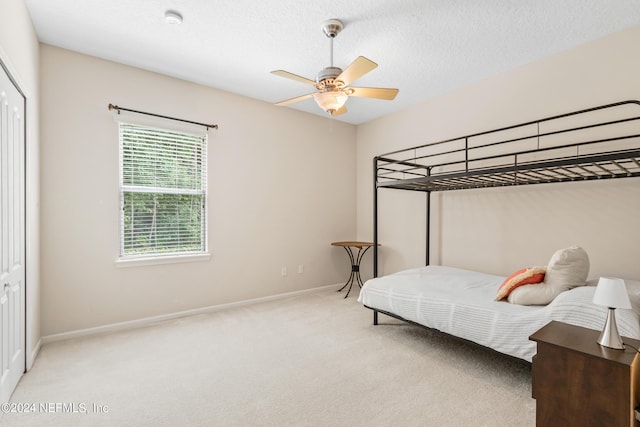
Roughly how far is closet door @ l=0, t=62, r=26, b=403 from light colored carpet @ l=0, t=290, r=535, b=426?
0.79 feet

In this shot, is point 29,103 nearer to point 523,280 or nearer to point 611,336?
point 611,336

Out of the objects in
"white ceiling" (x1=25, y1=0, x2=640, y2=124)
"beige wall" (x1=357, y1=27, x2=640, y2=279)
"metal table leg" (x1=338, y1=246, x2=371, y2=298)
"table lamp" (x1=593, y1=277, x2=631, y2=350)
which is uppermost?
"white ceiling" (x1=25, y1=0, x2=640, y2=124)

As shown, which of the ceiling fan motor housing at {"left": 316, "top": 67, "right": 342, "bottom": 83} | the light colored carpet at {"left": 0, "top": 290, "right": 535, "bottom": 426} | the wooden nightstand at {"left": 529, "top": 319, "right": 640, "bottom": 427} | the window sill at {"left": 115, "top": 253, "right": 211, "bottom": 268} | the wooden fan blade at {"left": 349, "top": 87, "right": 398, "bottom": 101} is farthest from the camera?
the window sill at {"left": 115, "top": 253, "right": 211, "bottom": 268}

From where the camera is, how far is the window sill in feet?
10.3

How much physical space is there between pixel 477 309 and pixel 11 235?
3134 millimetres

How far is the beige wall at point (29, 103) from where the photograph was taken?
1.88 m

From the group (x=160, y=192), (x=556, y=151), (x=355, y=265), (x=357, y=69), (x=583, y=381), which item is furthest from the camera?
(x=355, y=265)

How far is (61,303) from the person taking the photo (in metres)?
2.87

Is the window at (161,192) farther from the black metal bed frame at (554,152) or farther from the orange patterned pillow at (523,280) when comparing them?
the orange patterned pillow at (523,280)

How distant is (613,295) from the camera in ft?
4.28

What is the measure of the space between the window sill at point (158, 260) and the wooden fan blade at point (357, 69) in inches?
98.5

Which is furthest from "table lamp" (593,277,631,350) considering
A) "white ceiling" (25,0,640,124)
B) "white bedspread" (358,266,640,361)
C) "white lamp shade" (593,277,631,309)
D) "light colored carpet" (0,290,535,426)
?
"white ceiling" (25,0,640,124)

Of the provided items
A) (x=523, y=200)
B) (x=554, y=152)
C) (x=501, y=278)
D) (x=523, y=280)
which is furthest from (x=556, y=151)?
(x=523, y=280)

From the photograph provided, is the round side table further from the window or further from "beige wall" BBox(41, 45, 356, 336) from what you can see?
the window
